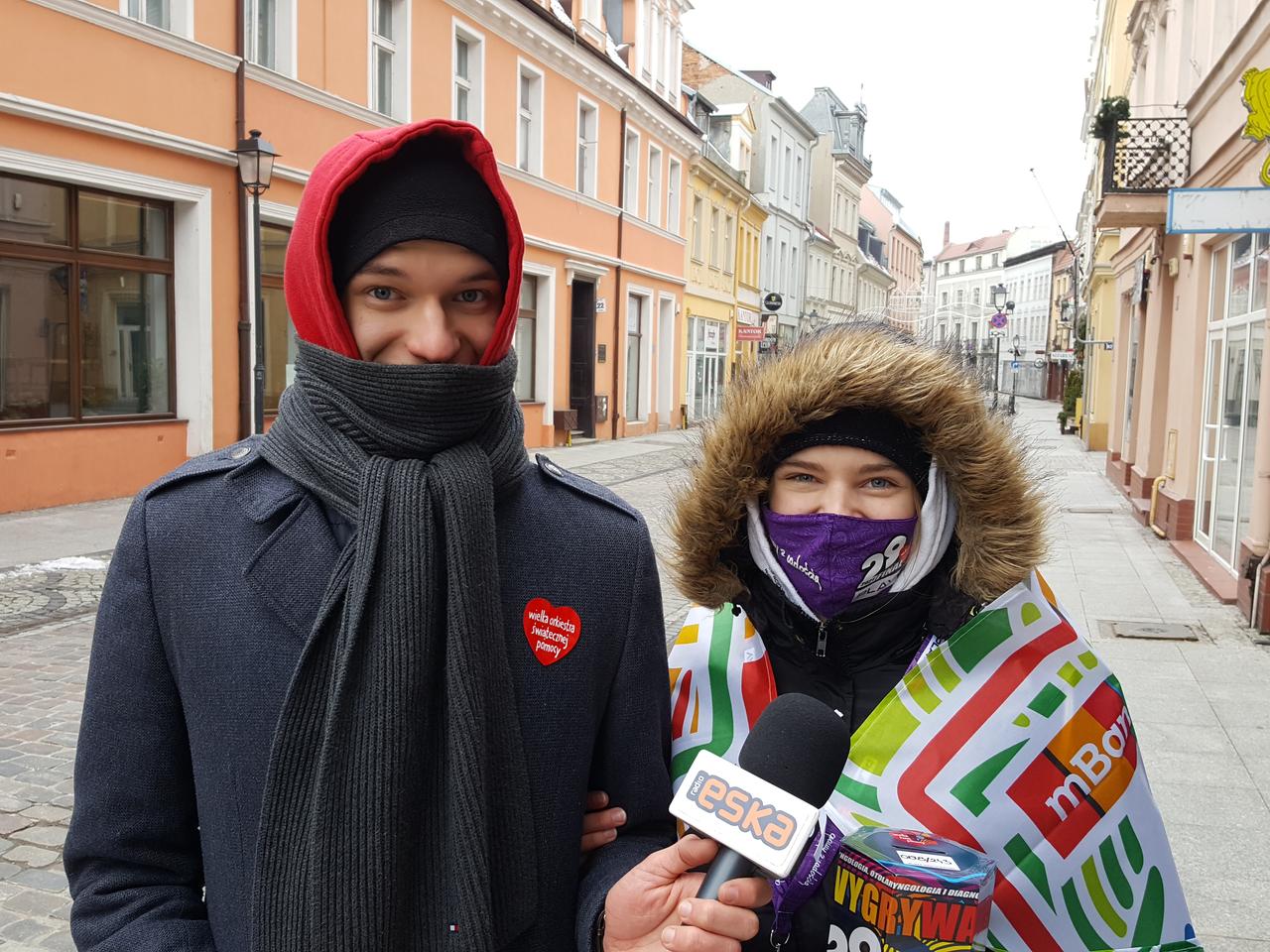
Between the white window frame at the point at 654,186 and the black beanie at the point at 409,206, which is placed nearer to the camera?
the black beanie at the point at 409,206

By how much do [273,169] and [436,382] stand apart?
13.7 meters

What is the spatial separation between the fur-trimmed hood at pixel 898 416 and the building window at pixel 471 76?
1756 centimetres

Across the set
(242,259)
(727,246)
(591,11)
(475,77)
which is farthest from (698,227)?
(242,259)

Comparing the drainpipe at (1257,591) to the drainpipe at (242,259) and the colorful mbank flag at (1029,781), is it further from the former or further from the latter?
the drainpipe at (242,259)

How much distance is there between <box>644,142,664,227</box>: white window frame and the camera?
2752cm

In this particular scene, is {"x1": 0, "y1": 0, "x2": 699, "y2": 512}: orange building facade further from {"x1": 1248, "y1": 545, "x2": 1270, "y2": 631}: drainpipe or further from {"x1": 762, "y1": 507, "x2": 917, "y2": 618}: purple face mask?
{"x1": 762, "y1": 507, "x2": 917, "y2": 618}: purple face mask

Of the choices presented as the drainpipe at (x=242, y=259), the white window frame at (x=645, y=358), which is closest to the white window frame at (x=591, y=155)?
the white window frame at (x=645, y=358)

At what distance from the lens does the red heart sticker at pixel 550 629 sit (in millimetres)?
1573

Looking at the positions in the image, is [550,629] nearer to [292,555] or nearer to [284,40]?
[292,555]

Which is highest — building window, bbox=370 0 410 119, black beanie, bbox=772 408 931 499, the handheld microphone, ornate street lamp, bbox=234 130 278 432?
building window, bbox=370 0 410 119

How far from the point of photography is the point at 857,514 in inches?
84.2

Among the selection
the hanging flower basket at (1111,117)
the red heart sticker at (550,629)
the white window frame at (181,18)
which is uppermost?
the white window frame at (181,18)

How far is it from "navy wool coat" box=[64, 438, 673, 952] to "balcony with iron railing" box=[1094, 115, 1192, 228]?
13.2 metres

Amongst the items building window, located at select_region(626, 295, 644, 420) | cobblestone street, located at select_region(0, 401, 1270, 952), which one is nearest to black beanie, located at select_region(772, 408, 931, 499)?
cobblestone street, located at select_region(0, 401, 1270, 952)
